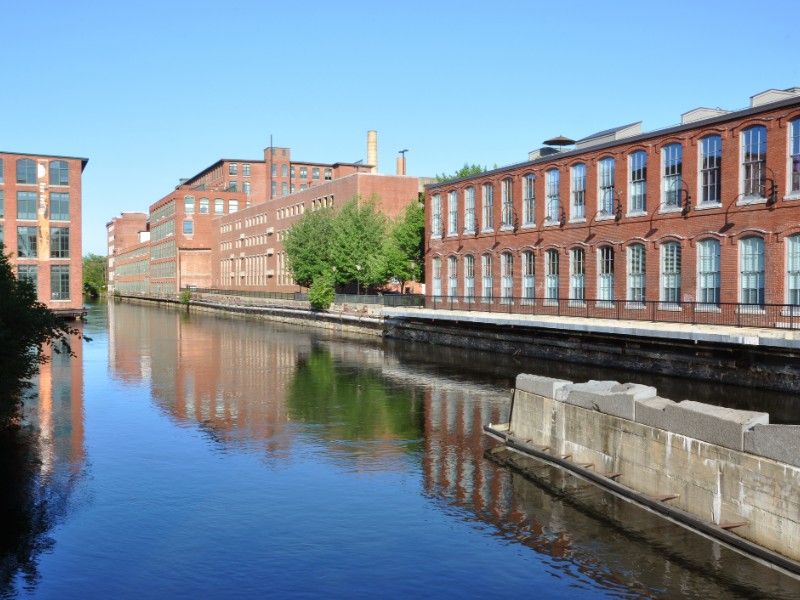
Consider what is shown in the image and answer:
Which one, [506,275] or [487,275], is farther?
[487,275]

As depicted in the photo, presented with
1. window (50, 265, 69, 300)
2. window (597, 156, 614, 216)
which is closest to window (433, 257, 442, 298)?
window (597, 156, 614, 216)

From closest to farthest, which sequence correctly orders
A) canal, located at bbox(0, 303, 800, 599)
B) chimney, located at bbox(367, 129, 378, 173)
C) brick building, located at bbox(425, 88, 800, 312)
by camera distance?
canal, located at bbox(0, 303, 800, 599)
brick building, located at bbox(425, 88, 800, 312)
chimney, located at bbox(367, 129, 378, 173)

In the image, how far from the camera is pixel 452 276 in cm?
5172

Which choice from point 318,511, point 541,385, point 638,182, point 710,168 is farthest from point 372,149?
point 318,511

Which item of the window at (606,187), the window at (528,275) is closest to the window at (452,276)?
the window at (528,275)

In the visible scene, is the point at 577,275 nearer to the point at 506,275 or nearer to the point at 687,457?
the point at 506,275

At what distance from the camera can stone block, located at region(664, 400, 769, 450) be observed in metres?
12.0

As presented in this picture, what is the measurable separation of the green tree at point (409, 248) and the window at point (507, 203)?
638 inches

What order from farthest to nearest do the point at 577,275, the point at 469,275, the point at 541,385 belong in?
the point at 469,275
the point at 577,275
the point at 541,385

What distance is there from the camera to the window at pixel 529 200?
4366 cm

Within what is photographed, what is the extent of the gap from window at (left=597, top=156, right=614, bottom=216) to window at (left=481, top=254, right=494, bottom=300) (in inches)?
398

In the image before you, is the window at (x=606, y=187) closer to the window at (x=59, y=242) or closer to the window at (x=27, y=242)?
the window at (x=59, y=242)

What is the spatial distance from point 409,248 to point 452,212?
12227mm

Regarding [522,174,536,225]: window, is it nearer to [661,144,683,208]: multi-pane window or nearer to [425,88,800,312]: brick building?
[425,88,800,312]: brick building
